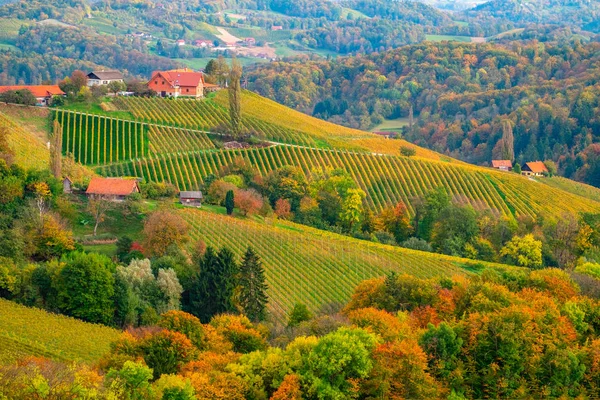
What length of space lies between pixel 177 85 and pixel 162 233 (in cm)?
4729

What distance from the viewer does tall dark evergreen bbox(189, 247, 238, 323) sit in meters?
49.6

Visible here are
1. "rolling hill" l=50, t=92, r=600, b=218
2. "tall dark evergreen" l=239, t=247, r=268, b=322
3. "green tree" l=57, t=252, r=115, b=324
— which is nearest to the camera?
"green tree" l=57, t=252, r=115, b=324

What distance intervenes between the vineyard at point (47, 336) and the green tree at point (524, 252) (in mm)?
33661

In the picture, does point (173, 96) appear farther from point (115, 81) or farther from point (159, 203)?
point (159, 203)

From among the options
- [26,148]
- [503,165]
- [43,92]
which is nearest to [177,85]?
[43,92]

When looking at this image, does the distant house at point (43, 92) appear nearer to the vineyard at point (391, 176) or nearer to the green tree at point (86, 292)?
the vineyard at point (391, 176)

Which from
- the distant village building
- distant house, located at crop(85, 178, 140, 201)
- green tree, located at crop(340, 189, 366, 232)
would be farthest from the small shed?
the distant village building

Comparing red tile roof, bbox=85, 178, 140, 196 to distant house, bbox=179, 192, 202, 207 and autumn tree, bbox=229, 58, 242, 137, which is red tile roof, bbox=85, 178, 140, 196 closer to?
distant house, bbox=179, 192, 202, 207

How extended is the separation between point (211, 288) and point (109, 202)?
15.0 meters

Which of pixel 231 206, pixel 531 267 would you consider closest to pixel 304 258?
pixel 231 206

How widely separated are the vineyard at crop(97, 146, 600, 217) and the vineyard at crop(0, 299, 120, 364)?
1244 inches

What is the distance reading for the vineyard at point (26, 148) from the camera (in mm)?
66275

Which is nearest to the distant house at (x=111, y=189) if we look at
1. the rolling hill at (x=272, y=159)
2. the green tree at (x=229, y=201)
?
the green tree at (x=229, y=201)

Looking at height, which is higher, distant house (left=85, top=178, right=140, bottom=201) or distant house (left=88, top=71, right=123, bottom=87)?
distant house (left=88, top=71, right=123, bottom=87)
